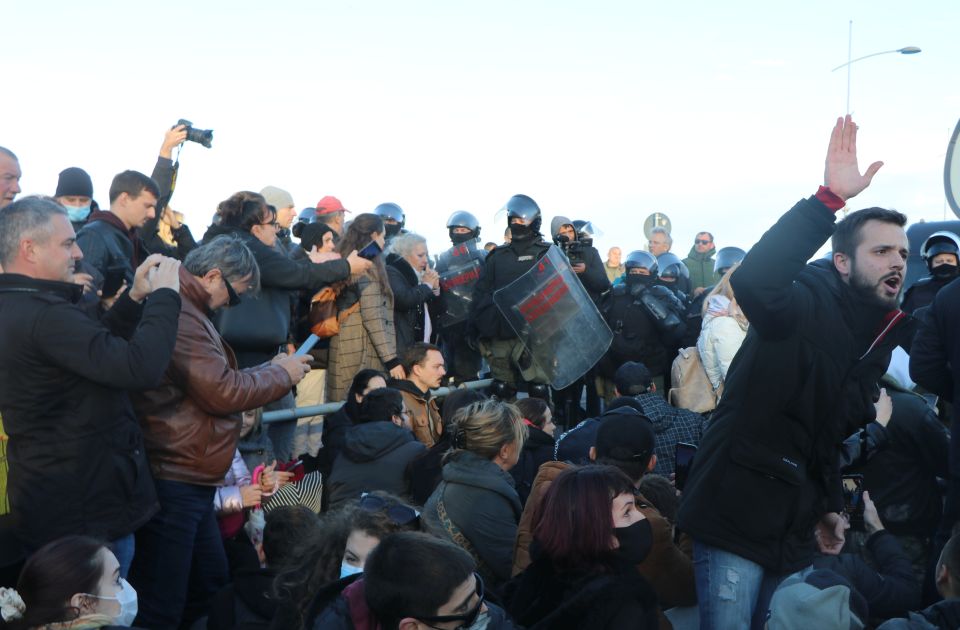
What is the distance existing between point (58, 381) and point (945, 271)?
250 inches

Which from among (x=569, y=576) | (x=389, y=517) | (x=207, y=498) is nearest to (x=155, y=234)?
(x=207, y=498)

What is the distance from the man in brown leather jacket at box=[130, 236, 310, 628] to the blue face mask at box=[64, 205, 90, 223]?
209 centimetres

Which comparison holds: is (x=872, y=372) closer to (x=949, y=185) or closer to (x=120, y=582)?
(x=120, y=582)

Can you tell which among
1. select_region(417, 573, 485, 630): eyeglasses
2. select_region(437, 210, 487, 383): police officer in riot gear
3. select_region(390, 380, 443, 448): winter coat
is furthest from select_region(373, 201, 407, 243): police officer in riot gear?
select_region(417, 573, 485, 630): eyeglasses

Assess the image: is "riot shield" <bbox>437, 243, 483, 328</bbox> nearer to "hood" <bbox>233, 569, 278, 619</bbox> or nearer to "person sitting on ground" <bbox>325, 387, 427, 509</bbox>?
"person sitting on ground" <bbox>325, 387, 427, 509</bbox>

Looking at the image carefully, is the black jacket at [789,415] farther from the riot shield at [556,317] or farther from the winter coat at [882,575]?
the riot shield at [556,317]

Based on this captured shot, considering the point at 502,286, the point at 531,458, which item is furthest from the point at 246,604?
the point at 502,286

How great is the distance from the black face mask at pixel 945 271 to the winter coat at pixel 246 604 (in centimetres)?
578

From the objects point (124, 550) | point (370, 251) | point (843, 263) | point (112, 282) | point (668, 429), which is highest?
point (843, 263)

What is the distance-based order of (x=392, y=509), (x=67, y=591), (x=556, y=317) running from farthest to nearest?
(x=556, y=317), (x=392, y=509), (x=67, y=591)

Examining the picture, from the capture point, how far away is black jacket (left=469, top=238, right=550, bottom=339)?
9336mm

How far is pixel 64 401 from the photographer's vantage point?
4297mm

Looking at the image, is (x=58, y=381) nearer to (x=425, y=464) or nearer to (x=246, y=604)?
(x=246, y=604)

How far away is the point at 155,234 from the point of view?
7375mm
